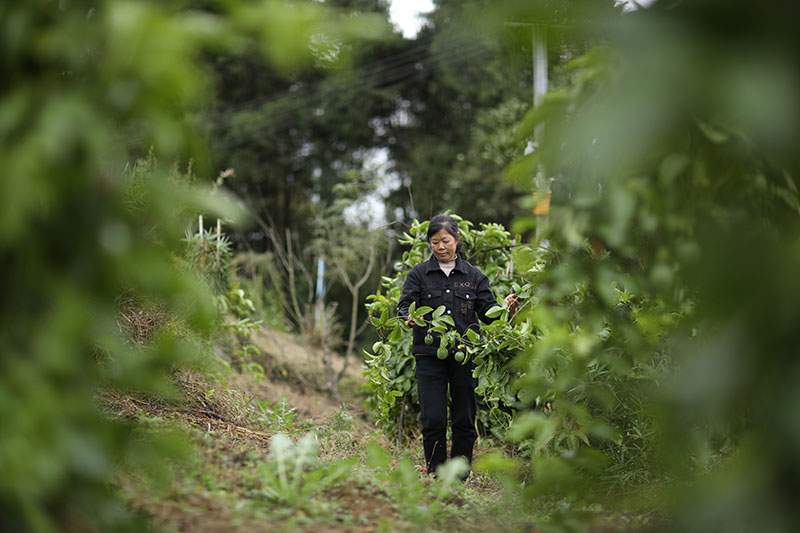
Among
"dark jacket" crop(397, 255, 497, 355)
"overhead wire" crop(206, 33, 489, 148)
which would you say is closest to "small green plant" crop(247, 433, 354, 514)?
"dark jacket" crop(397, 255, 497, 355)

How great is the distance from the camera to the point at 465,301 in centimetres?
486

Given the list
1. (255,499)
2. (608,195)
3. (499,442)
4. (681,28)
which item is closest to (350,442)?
(499,442)

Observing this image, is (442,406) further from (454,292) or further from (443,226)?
(443,226)

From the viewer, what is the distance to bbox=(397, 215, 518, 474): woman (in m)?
4.66

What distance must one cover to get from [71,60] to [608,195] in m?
1.39

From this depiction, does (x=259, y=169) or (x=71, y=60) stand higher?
(x=71, y=60)

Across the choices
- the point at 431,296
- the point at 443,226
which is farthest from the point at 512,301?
the point at 443,226

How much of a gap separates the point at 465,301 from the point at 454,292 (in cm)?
10

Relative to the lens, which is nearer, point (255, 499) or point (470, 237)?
point (255, 499)

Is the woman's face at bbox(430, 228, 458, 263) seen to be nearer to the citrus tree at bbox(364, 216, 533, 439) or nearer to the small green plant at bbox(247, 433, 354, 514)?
the citrus tree at bbox(364, 216, 533, 439)

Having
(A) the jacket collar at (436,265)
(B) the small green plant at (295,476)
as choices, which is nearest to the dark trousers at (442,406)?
(A) the jacket collar at (436,265)

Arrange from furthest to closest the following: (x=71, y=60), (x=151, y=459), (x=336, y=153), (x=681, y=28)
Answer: (x=336, y=153) < (x=151, y=459) < (x=71, y=60) < (x=681, y=28)

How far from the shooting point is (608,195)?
1.90 m

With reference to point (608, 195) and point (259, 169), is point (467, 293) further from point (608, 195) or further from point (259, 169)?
point (259, 169)
